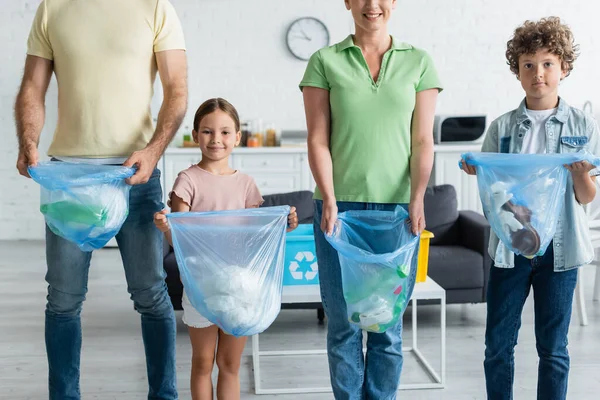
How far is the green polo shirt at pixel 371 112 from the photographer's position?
6.26 feet

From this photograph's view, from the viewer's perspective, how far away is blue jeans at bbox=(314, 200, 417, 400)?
2.02m

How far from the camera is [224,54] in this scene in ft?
20.6

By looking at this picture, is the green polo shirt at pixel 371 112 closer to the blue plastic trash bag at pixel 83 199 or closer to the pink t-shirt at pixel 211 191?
the pink t-shirt at pixel 211 191

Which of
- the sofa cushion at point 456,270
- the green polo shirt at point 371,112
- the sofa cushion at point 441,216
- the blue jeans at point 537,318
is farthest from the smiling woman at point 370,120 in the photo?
the sofa cushion at point 441,216

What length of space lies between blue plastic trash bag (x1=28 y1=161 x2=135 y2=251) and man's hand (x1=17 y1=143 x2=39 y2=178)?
0.03 metres

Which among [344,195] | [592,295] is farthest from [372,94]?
[592,295]

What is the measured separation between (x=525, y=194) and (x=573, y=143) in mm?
196

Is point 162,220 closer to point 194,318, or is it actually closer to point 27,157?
point 194,318

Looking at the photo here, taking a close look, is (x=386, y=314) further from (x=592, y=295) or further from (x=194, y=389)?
(x=592, y=295)

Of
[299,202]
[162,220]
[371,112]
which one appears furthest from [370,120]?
[299,202]

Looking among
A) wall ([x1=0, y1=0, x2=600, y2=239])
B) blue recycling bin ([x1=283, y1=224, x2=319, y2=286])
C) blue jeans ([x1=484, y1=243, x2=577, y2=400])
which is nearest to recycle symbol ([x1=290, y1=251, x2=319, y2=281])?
blue recycling bin ([x1=283, y1=224, x2=319, y2=286])

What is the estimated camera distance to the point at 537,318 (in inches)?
80.4

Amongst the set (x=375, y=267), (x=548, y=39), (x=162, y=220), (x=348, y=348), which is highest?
(x=548, y=39)

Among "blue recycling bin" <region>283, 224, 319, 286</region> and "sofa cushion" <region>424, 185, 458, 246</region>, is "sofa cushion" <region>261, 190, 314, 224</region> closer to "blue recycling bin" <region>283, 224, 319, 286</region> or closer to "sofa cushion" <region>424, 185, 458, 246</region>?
"sofa cushion" <region>424, 185, 458, 246</region>
